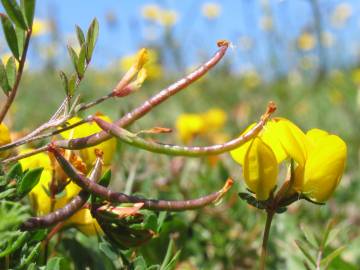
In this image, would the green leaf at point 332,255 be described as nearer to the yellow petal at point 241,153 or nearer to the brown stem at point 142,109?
the yellow petal at point 241,153

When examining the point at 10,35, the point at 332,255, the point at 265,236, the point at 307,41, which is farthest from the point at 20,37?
the point at 307,41

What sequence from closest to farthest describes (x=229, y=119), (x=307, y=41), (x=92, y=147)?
(x=92, y=147), (x=229, y=119), (x=307, y=41)

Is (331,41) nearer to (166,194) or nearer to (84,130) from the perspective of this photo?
(166,194)

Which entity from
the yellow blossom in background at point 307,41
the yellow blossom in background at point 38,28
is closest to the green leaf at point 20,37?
the yellow blossom in background at point 38,28

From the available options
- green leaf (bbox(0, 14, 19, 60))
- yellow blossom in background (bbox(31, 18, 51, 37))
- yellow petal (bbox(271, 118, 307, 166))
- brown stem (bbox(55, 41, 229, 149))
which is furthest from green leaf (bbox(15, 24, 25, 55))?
yellow blossom in background (bbox(31, 18, 51, 37))

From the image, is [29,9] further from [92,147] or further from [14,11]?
[92,147]

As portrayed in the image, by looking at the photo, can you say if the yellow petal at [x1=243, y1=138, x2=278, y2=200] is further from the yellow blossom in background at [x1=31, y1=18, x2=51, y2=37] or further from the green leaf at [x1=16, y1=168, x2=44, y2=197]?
the yellow blossom in background at [x1=31, y1=18, x2=51, y2=37]
